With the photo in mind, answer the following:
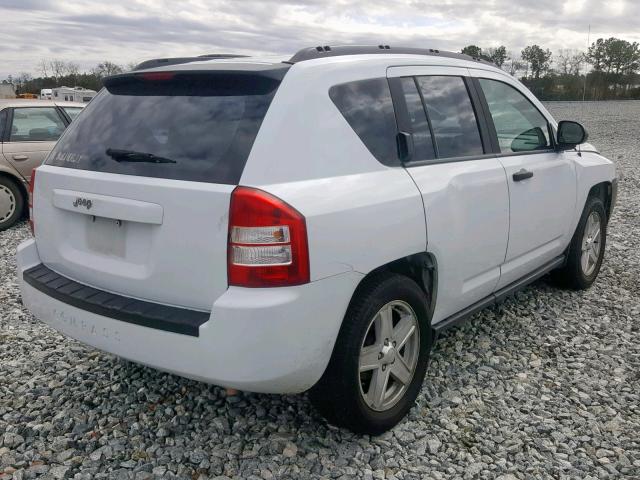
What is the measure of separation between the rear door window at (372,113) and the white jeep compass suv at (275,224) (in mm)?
11

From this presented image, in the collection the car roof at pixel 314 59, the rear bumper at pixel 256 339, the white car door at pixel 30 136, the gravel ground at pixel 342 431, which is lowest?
the gravel ground at pixel 342 431

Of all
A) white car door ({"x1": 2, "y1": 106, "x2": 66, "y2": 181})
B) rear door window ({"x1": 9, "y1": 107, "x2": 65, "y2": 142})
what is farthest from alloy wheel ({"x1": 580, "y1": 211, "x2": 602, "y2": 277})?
rear door window ({"x1": 9, "y1": 107, "x2": 65, "y2": 142})

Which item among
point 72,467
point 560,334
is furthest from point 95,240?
point 560,334

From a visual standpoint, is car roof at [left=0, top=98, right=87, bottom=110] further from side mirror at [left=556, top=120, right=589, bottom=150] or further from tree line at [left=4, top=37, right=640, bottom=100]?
tree line at [left=4, top=37, right=640, bottom=100]

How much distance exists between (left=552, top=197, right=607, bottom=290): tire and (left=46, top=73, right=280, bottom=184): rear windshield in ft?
10.7

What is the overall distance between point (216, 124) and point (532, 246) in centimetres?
251

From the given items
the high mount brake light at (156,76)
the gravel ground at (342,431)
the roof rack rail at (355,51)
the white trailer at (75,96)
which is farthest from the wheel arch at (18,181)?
the roof rack rail at (355,51)

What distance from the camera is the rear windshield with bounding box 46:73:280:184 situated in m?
2.51

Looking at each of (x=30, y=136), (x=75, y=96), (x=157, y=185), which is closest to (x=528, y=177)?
(x=157, y=185)

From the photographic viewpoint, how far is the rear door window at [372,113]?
2.80 m

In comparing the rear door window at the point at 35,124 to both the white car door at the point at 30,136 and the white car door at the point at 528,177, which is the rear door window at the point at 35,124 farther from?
the white car door at the point at 528,177

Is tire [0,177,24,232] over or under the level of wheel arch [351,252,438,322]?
under

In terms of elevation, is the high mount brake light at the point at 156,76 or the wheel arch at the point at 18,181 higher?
the high mount brake light at the point at 156,76

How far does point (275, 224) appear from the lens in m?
2.37
